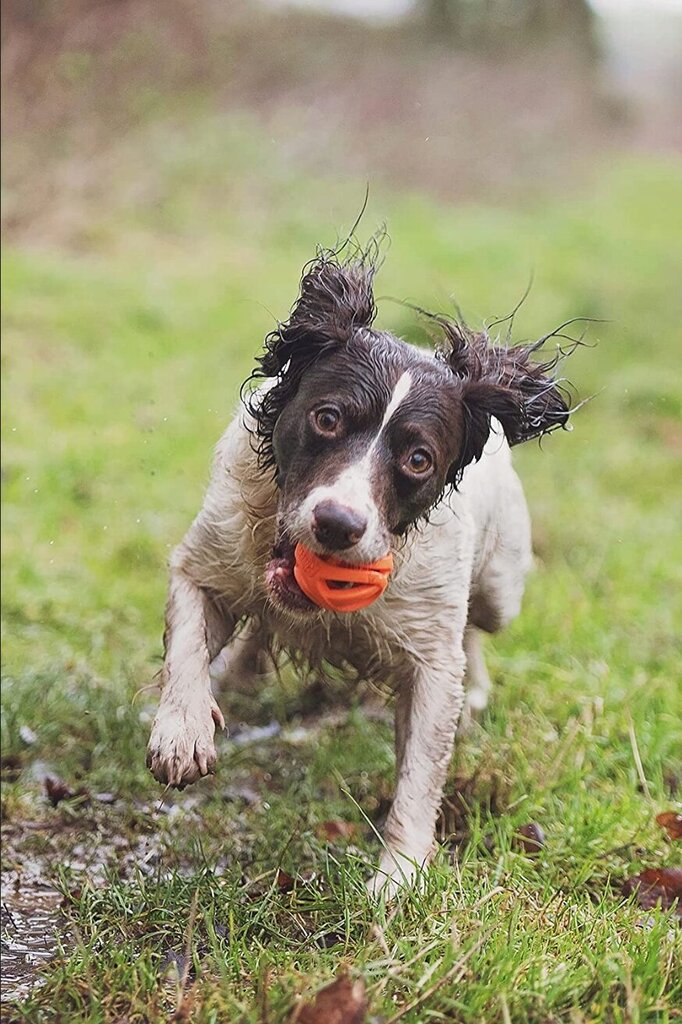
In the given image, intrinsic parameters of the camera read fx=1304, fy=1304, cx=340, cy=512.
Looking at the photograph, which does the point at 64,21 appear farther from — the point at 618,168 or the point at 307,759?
the point at 618,168

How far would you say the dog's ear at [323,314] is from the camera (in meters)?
3.22

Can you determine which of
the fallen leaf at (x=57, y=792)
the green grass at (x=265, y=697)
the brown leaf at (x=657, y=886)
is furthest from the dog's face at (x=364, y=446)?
the fallen leaf at (x=57, y=792)

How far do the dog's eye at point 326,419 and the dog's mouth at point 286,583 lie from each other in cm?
28

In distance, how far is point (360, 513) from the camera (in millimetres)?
2836

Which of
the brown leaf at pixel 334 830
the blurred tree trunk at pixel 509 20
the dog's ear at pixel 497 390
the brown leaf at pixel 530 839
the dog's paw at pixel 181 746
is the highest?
the blurred tree trunk at pixel 509 20

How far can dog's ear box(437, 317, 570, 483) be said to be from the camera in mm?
3287

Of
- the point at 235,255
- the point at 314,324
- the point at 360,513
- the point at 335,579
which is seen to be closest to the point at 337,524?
the point at 360,513

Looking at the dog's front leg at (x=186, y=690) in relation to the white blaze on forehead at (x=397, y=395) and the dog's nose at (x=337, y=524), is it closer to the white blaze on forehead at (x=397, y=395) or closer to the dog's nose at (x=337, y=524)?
the dog's nose at (x=337, y=524)

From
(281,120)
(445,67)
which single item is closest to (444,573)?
(281,120)

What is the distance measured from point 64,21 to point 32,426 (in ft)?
10.3

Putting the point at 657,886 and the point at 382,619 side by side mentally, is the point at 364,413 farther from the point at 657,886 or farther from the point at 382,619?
the point at 657,886

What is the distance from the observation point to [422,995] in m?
2.41

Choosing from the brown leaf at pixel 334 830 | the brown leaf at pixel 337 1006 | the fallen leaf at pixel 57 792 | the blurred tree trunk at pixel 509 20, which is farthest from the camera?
the blurred tree trunk at pixel 509 20

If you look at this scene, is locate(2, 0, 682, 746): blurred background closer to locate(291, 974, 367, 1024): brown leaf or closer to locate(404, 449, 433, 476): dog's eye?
locate(404, 449, 433, 476): dog's eye
